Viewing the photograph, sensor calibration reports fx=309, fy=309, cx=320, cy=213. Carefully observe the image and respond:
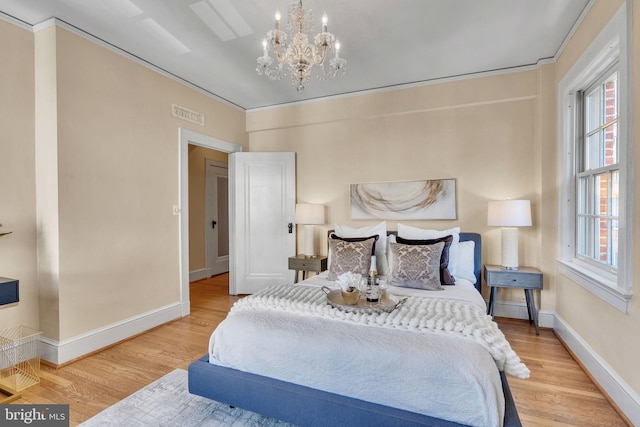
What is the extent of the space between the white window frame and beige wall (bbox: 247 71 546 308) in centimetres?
36

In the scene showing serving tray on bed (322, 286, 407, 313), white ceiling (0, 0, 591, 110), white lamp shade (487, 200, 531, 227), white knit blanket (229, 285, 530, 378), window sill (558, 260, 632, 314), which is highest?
white ceiling (0, 0, 591, 110)

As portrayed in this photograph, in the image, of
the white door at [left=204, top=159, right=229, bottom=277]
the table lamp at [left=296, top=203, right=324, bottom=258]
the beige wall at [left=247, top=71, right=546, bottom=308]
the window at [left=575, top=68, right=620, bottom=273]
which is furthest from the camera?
the white door at [left=204, top=159, right=229, bottom=277]

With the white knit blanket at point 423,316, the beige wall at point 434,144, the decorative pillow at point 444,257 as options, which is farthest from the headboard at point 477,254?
the white knit blanket at point 423,316

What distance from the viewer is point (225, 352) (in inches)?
73.2

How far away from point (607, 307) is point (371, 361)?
5.89 feet

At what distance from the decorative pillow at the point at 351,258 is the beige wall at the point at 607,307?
1758 mm

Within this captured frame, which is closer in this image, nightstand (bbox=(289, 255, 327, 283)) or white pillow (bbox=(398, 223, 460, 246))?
white pillow (bbox=(398, 223, 460, 246))

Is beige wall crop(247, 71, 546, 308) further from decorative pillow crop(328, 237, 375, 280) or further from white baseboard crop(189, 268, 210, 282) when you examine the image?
white baseboard crop(189, 268, 210, 282)

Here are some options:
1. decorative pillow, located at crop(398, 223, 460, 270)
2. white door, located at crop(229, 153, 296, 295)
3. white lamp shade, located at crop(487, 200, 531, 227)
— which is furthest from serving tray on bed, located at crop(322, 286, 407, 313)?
white door, located at crop(229, 153, 296, 295)

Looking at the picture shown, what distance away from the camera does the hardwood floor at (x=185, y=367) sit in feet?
6.23

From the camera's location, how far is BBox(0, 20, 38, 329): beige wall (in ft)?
7.87

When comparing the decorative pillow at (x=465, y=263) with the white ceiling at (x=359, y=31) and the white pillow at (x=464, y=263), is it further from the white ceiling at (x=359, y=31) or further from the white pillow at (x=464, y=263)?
the white ceiling at (x=359, y=31)

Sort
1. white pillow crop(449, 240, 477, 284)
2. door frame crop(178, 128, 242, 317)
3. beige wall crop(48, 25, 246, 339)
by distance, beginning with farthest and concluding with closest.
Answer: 1. door frame crop(178, 128, 242, 317)
2. white pillow crop(449, 240, 477, 284)
3. beige wall crop(48, 25, 246, 339)

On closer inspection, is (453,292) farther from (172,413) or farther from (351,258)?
(172,413)
